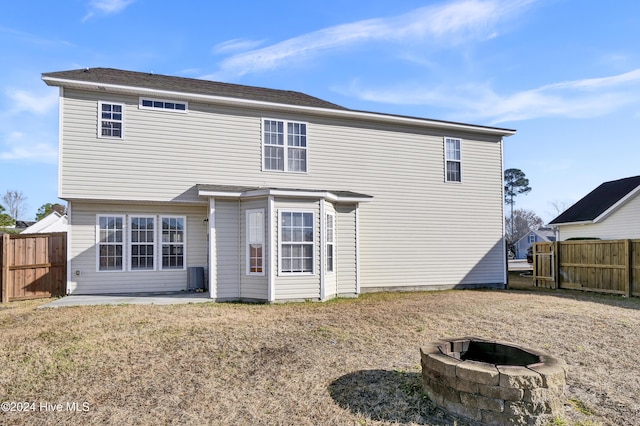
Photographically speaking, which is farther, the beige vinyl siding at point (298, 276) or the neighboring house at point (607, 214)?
the neighboring house at point (607, 214)

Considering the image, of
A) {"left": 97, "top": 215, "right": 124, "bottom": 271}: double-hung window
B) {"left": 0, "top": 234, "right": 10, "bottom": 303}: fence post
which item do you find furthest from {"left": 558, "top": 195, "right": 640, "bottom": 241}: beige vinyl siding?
{"left": 0, "top": 234, "right": 10, "bottom": 303}: fence post

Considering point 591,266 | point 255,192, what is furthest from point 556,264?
point 255,192

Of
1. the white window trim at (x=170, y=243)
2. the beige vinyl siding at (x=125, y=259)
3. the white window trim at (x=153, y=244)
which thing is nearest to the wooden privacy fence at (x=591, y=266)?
the beige vinyl siding at (x=125, y=259)

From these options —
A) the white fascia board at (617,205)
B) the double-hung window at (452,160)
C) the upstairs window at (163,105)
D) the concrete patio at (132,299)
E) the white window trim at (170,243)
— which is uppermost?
the upstairs window at (163,105)

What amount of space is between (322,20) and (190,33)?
3.79 metres

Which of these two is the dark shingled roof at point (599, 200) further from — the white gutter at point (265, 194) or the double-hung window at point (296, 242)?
the double-hung window at point (296, 242)

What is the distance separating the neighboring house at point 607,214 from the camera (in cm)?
1692

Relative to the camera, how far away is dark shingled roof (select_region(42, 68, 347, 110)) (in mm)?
10797

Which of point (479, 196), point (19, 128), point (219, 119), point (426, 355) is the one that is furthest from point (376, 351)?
point (19, 128)

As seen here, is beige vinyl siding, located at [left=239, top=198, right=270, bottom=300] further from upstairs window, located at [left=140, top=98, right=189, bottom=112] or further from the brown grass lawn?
upstairs window, located at [left=140, top=98, right=189, bottom=112]

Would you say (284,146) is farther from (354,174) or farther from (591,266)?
(591,266)

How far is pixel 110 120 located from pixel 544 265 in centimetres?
1662

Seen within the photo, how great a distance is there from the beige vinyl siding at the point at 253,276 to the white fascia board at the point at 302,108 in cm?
326

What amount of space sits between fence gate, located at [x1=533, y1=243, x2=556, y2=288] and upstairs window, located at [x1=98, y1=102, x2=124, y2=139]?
16022 mm
